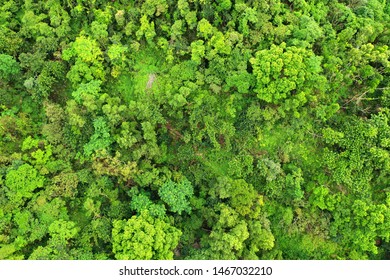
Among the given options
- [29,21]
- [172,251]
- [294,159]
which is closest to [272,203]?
[294,159]

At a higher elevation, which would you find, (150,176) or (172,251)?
(150,176)

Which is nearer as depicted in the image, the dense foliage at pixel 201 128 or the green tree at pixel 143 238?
the green tree at pixel 143 238

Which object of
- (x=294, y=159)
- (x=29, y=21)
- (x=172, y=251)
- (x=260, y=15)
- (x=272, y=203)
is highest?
(x=260, y=15)

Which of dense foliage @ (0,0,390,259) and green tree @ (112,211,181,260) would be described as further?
dense foliage @ (0,0,390,259)

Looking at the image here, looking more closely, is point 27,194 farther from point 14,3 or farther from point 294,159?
point 294,159

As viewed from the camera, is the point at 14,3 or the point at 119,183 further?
the point at 14,3

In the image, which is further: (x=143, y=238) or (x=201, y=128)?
(x=201, y=128)

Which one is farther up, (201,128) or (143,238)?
(201,128)

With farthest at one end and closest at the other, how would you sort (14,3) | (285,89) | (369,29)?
(14,3) < (369,29) < (285,89)
